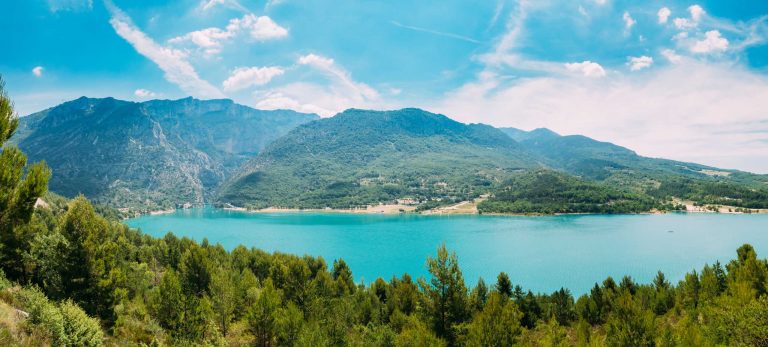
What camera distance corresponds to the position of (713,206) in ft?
625

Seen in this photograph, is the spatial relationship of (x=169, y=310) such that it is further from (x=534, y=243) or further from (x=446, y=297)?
(x=534, y=243)

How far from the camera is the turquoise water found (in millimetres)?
86250

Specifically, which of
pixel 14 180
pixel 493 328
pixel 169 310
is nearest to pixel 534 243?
pixel 493 328

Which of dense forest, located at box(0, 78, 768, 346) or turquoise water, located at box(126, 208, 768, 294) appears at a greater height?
dense forest, located at box(0, 78, 768, 346)

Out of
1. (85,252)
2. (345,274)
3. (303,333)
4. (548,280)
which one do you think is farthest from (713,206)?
(85,252)

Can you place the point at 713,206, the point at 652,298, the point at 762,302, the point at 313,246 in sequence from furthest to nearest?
1. the point at 713,206
2. the point at 313,246
3. the point at 652,298
4. the point at 762,302

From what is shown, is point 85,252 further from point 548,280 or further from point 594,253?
point 594,253

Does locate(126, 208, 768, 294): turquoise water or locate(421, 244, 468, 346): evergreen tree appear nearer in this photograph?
locate(421, 244, 468, 346): evergreen tree

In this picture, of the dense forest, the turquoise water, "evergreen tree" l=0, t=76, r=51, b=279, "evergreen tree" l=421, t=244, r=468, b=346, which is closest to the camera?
"evergreen tree" l=0, t=76, r=51, b=279

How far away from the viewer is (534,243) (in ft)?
395

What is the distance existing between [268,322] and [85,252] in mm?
12584

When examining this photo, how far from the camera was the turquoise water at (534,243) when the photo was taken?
3396 inches

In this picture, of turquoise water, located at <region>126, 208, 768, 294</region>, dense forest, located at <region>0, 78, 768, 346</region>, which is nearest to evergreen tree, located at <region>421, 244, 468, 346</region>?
dense forest, located at <region>0, 78, 768, 346</region>

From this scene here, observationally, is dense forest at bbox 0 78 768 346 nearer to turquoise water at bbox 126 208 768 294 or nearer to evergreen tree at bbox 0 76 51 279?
evergreen tree at bbox 0 76 51 279
